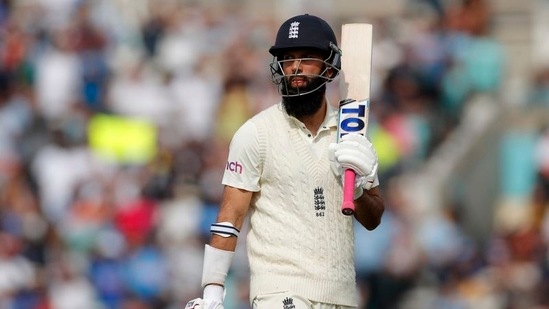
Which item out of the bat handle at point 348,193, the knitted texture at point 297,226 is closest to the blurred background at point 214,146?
the knitted texture at point 297,226

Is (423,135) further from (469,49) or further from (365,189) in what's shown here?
(365,189)

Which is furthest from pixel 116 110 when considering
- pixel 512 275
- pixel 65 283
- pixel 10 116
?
pixel 512 275

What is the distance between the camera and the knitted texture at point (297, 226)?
664 cm

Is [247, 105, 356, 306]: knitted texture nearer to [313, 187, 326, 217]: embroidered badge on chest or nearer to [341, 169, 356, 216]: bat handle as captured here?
[313, 187, 326, 217]: embroidered badge on chest

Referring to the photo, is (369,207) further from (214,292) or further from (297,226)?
(214,292)

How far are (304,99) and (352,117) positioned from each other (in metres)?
0.22

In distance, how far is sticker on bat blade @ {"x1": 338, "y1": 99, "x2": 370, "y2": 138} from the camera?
6.74 m

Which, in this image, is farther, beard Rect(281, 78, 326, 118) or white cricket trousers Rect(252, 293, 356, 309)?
beard Rect(281, 78, 326, 118)

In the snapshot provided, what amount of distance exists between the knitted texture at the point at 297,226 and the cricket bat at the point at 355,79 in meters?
0.18

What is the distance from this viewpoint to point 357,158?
6.51 metres

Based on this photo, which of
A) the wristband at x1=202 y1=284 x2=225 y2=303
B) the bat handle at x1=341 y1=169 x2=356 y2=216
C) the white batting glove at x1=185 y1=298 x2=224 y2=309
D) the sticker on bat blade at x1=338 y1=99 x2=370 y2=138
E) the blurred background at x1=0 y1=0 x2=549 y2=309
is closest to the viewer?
the bat handle at x1=341 y1=169 x2=356 y2=216

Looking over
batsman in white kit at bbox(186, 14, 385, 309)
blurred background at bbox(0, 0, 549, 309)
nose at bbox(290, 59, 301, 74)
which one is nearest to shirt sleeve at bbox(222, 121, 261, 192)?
batsman in white kit at bbox(186, 14, 385, 309)

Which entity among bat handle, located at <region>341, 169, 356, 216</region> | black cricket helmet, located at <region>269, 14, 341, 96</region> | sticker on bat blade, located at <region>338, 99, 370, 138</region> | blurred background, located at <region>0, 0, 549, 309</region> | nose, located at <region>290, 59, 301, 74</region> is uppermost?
blurred background, located at <region>0, 0, 549, 309</region>

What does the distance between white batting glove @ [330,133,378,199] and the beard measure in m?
0.21
